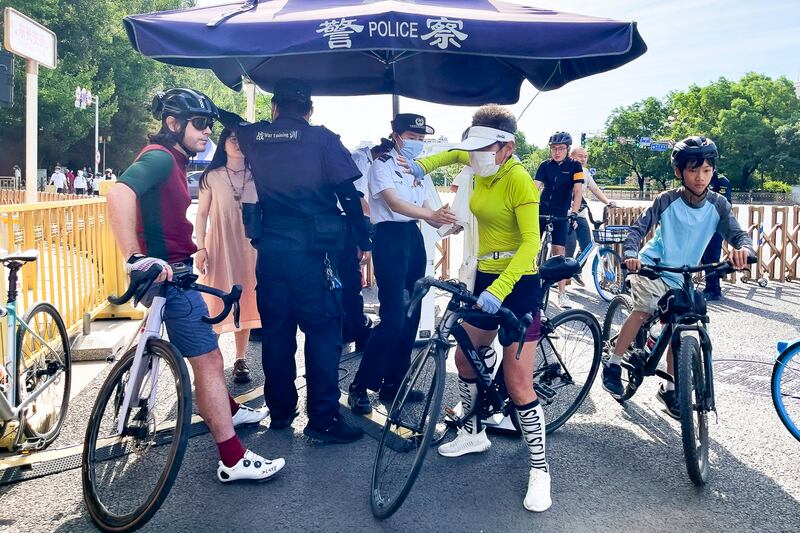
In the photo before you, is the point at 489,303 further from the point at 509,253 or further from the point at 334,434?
the point at 334,434

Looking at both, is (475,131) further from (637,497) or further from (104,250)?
(104,250)

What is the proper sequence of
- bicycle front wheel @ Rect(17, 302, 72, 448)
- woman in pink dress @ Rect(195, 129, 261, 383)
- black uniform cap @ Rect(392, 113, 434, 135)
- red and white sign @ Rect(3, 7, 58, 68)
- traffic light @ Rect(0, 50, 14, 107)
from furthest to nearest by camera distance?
traffic light @ Rect(0, 50, 14, 107)
red and white sign @ Rect(3, 7, 58, 68)
woman in pink dress @ Rect(195, 129, 261, 383)
black uniform cap @ Rect(392, 113, 434, 135)
bicycle front wheel @ Rect(17, 302, 72, 448)

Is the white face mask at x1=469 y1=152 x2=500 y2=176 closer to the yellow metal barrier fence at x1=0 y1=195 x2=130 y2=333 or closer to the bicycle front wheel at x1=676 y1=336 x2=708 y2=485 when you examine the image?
the bicycle front wheel at x1=676 y1=336 x2=708 y2=485

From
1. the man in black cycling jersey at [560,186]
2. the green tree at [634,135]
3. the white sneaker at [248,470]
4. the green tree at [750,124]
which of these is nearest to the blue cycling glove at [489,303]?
the white sneaker at [248,470]

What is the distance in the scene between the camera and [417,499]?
3.38 m

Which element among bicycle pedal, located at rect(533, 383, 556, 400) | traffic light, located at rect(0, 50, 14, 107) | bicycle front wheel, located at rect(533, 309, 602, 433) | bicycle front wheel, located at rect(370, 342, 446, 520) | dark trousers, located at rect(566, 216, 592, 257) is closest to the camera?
bicycle front wheel, located at rect(370, 342, 446, 520)

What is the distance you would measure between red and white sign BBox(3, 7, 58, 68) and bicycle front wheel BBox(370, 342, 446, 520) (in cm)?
432

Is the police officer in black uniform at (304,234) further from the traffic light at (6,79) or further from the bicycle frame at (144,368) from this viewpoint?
the traffic light at (6,79)

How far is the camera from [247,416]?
14.2ft

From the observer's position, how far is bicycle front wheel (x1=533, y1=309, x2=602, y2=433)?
4129mm

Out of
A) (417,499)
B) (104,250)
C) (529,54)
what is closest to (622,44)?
(529,54)

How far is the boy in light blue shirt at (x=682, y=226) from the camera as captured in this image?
3.91m

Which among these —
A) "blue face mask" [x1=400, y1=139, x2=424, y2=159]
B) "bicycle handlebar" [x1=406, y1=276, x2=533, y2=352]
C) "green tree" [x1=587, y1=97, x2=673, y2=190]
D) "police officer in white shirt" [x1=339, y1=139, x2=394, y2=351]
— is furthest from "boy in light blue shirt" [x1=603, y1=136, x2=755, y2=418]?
"green tree" [x1=587, y1=97, x2=673, y2=190]

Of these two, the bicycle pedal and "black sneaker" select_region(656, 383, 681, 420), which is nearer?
"black sneaker" select_region(656, 383, 681, 420)
